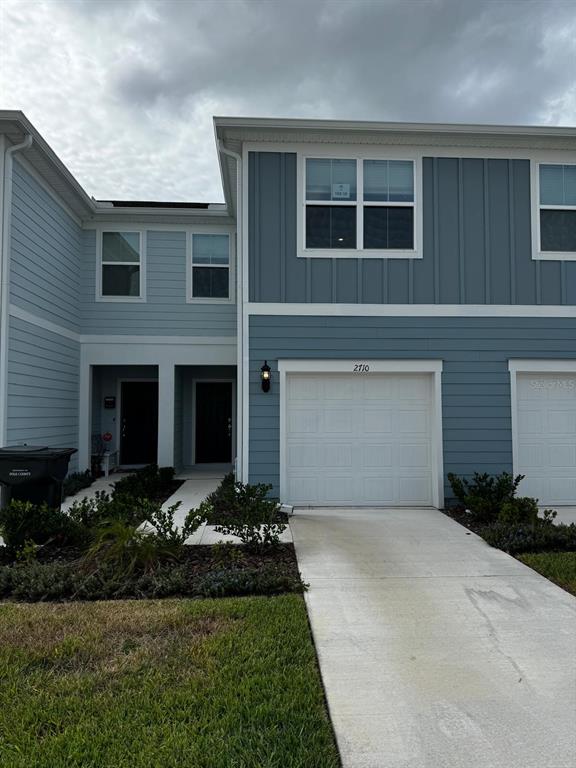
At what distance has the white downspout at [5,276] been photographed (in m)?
7.44

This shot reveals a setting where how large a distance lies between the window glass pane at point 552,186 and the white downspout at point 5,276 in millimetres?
7476

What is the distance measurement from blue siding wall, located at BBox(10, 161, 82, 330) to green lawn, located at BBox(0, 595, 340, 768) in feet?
18.7

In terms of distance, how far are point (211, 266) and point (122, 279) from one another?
1.81m

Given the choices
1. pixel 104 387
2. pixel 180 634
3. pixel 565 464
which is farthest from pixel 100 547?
pixel 104 387

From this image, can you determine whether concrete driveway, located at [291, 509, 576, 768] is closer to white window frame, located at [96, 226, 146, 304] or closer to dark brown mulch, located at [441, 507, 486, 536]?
dark brown mulch, located at [441, 507, 486, 536]

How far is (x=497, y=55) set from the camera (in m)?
10.5

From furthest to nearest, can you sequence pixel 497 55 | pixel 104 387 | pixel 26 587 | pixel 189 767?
pixel 104 387 → pixel 497 55 → pixel 26 587 → pixel 189 767

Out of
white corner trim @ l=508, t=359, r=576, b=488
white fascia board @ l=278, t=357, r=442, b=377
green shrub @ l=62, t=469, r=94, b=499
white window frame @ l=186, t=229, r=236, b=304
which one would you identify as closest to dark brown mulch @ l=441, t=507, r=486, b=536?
white corner trim @ l=508, t=359, r=576, b=488

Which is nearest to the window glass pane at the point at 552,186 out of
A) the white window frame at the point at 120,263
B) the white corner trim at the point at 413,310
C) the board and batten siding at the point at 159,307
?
the white corner trim at the point at 413,310

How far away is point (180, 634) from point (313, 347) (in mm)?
4665

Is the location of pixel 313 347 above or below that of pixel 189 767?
above

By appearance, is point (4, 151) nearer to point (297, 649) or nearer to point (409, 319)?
point (409, 319)

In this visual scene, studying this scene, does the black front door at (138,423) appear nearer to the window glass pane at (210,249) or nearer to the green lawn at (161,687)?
the window glass pane at (210,249)

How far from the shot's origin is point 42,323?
8.59 m
